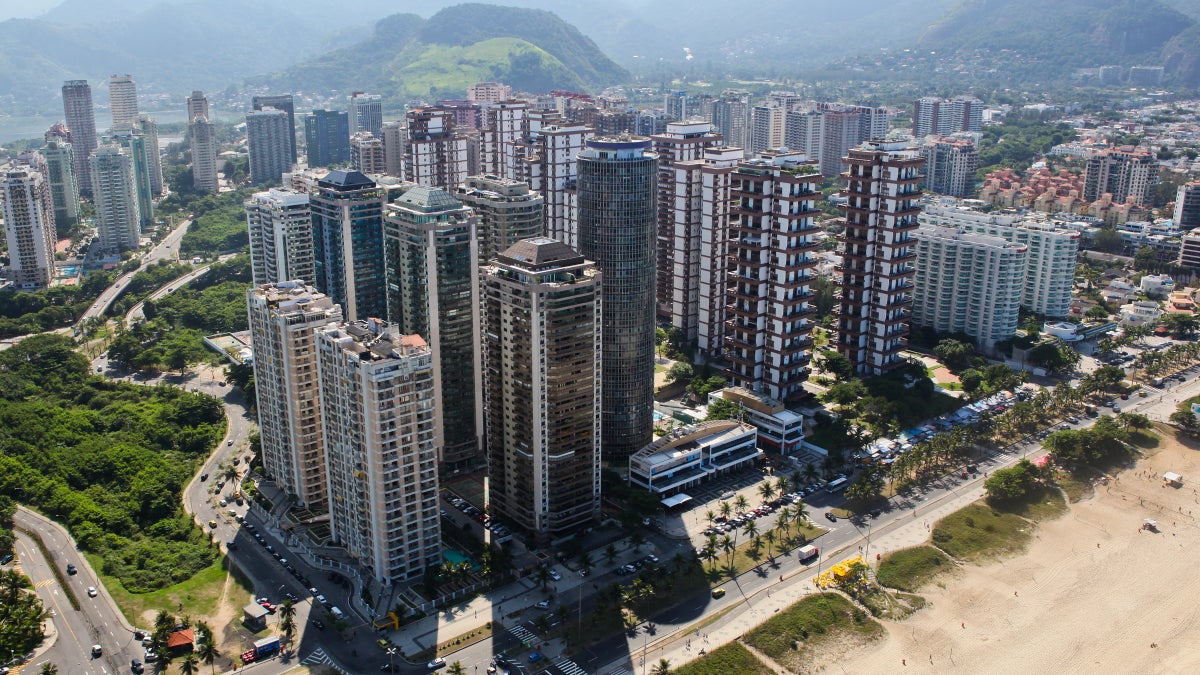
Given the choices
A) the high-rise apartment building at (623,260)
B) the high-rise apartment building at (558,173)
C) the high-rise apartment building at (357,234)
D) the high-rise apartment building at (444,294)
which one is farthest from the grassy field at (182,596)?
the high-rise apartment building at (558,173)

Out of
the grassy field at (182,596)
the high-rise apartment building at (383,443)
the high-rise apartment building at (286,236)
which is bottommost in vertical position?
the grassy field at (182,596)

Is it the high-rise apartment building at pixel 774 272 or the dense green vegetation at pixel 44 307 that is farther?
the dense green vegetation at pixel 44 307

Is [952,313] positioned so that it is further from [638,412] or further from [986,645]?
[986,645]

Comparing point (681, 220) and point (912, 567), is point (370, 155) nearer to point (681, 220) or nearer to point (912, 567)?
point (681, 220)

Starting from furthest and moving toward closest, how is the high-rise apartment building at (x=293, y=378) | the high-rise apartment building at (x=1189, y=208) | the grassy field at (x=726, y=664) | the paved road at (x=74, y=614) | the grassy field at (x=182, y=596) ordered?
the high-rise apartment building at (x=1189, y=208) < the high-rise apartment building at (x=293, y=378) < the grassy field at (x=182, y=596) < the paved road at (x=74, y=614) < the grassy field at (x=726, y=664)

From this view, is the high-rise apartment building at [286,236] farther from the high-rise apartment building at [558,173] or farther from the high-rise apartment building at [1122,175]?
the high-rise apartment building at [1122,175]

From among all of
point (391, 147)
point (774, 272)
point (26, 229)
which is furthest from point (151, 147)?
point (774, 272)

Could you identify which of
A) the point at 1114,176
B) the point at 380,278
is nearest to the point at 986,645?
the point at 380,278

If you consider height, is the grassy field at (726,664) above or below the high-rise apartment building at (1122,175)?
below
